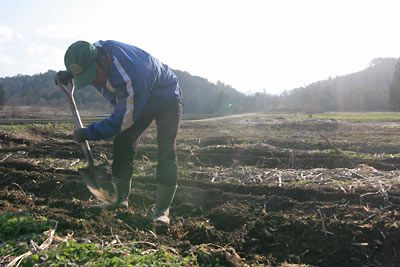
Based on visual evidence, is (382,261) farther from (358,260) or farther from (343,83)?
(343,83)

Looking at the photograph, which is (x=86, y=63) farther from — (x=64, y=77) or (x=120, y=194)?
(x=120, y=194)

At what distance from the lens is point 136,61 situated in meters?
3.87

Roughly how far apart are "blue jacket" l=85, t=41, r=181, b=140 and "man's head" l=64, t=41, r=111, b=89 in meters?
0.08

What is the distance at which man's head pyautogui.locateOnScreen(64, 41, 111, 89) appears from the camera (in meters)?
3.80

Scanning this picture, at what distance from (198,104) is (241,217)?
85759 mm

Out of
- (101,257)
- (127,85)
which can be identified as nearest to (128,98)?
(127,85)

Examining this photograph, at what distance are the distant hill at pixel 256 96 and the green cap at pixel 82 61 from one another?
50155 millimetres

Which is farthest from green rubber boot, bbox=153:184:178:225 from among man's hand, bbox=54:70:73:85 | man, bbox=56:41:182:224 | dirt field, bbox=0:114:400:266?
man's hand, bbox=54:70:73:85

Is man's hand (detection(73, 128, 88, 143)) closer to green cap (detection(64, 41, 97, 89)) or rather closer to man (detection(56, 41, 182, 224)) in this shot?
man (detection(56, 41, 182, 224))

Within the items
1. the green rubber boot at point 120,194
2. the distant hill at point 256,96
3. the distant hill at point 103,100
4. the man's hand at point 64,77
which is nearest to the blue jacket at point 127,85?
the man's hand at point 64,77

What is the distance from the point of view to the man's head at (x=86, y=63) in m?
3.80

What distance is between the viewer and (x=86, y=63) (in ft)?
12.6

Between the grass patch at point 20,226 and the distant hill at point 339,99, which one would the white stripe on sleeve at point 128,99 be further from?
the distant hill at point 339,99

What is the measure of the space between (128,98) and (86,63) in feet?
1.69
